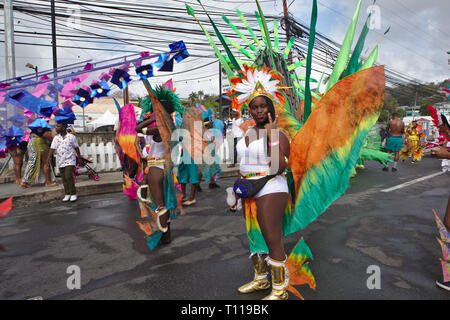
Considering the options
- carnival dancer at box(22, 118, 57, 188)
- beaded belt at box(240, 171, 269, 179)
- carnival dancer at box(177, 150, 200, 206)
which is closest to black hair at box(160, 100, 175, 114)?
beaded belt at box(240, 171, 269, 179)

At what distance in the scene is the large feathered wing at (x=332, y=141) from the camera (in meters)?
2.26

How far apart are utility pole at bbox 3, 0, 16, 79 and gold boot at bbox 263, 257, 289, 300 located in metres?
8.94

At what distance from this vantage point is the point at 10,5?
800cm

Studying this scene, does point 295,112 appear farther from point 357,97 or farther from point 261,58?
point 357,97

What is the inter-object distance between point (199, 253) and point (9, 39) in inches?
325

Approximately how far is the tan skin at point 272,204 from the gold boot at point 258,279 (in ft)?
0.89

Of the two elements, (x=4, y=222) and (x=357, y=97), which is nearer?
(x=357, y=97)

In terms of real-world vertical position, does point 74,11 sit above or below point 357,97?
above

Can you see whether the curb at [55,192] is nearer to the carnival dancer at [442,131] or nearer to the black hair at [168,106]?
the black hair at [168,106]

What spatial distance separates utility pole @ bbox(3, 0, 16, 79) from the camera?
793cm

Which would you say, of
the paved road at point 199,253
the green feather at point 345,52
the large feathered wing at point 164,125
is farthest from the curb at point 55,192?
the green feather at point 345,52

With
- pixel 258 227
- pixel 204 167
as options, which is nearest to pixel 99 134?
pixel 204 167
